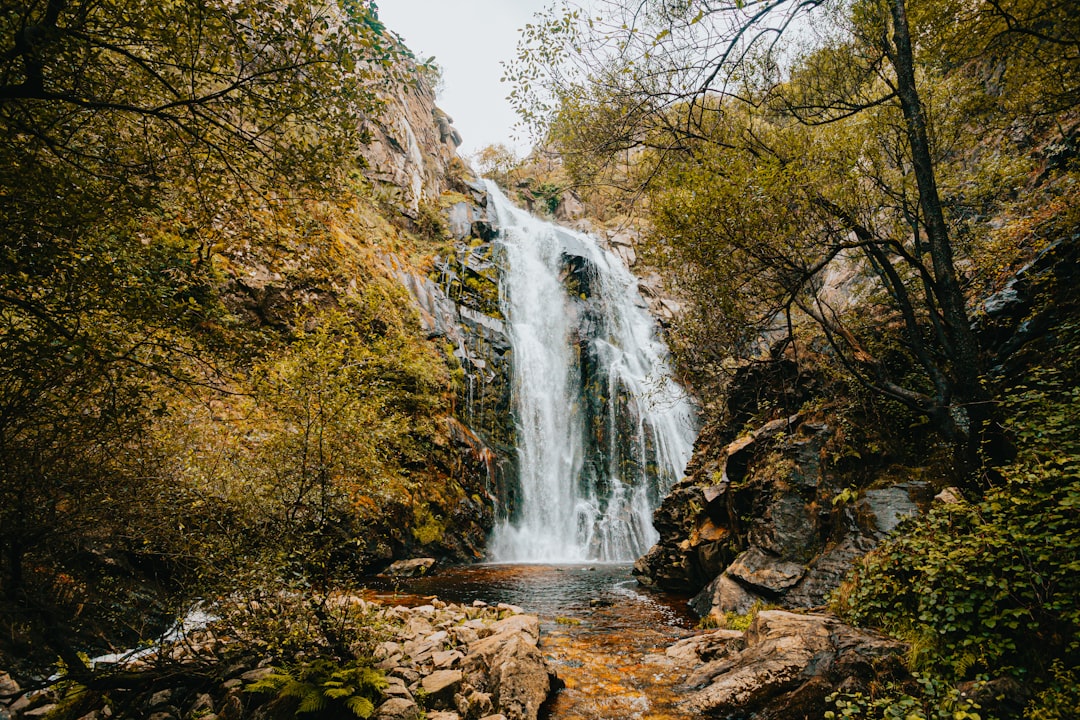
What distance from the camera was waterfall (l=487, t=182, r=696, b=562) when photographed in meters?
19.9

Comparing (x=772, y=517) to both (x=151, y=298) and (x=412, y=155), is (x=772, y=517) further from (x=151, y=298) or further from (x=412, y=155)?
(x=412, y=155)

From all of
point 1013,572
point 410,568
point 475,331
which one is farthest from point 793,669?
point 475,331

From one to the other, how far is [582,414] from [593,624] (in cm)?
1543

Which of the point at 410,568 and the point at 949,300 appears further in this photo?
the point at 410,568

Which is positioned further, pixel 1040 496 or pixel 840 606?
pixel 840 606

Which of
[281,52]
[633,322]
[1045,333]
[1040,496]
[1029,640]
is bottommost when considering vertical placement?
[1029,640]

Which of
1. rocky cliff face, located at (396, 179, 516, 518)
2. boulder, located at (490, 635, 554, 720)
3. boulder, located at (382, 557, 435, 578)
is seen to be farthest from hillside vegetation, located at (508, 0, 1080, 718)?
rocky cliff face, located at (396, 179, 516, 518)

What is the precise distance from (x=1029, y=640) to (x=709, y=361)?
21.1ft

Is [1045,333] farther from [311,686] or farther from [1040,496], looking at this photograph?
[311,686]

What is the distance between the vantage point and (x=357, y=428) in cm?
676

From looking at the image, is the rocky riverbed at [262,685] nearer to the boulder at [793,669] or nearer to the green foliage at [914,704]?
the boulder at [793,669]

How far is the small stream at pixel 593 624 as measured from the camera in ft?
18.0

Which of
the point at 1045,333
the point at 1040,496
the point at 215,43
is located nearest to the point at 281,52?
the point at 215,43

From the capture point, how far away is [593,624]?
8789 mm
